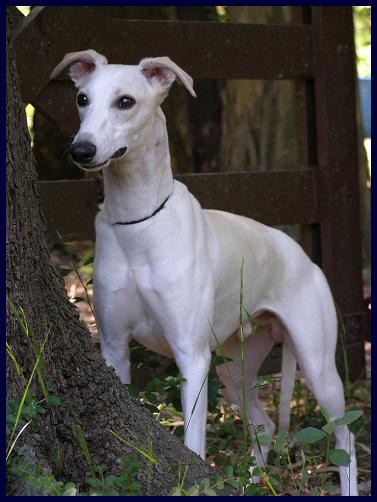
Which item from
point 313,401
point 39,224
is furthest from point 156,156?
point 313,401

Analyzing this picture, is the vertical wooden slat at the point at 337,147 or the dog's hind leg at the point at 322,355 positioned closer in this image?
the dog's hind leg at the point at 322,355

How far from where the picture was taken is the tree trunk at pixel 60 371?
10.4 feet

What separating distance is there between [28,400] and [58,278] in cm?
65

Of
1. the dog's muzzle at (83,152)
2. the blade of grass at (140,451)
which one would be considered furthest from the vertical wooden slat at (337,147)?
the blade of grass at (140,451)

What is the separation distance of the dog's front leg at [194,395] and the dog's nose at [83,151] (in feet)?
3.24

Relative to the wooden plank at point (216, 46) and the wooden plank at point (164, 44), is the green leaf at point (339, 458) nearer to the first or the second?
the wooden plank at point (164, 44)

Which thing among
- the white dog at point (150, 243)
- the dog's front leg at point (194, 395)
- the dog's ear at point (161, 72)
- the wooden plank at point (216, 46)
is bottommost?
the dog's front leg at point (194, 395)

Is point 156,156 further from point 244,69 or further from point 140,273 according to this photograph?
point 244,69

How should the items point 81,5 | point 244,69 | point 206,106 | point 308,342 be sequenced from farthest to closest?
point 206,106
point 244,69
point 81,5
point 308,342

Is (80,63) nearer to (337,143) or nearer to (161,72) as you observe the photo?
(161,72)

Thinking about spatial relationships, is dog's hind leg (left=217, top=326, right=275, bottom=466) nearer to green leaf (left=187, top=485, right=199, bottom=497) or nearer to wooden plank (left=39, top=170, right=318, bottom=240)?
wooden plank (left=39, top=170, right=318, bottom=240)

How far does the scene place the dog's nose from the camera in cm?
368

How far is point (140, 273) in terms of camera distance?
410 centimetres

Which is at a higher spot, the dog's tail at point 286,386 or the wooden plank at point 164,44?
the wooden plank at point 164,44
